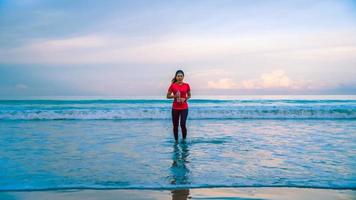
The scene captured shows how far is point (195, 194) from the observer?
4176 mm

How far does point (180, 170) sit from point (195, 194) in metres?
1.34

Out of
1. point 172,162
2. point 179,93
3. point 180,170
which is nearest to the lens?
point 180,170

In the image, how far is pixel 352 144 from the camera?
838 centimetres

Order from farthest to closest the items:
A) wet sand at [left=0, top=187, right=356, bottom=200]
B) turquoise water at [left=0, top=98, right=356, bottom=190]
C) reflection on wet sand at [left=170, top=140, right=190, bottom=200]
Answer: turquoise water at [left=0, top=98, right=356, bottom=190] → reflection on wet sand at [left=170, top=140, right=190, bottom=200] → wet sand at [left=0, top=187, right=356, bottom=200]

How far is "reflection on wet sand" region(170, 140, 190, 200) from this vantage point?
165 inches

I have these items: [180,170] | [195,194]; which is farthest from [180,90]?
[195,194]

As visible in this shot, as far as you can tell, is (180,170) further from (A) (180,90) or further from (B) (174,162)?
(A) (180,90)

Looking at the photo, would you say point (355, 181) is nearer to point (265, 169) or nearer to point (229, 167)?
point (265, 169)

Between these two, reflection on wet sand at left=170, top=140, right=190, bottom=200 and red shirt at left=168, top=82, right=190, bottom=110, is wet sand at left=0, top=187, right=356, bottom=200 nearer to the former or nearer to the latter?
reflection on wet sand at left=170, top=140, right=190, bottom=200

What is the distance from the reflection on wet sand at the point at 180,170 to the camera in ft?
13.8

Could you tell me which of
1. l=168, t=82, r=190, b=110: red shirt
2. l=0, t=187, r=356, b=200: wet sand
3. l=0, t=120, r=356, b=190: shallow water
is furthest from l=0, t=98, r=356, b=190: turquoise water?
l=168, t=82, r=190, b=110: red shirt

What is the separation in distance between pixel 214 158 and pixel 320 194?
2628 mm

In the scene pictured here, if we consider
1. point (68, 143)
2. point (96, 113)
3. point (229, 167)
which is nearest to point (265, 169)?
point (229, 167)

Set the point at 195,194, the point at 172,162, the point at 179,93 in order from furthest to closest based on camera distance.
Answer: the point at 179,93 < the point at 172,162 < the point at 195,194
